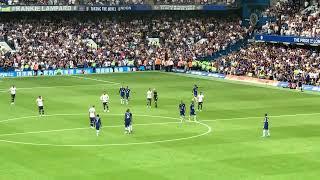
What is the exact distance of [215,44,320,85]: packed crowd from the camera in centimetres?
7606

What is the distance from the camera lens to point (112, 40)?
95438 millimetres

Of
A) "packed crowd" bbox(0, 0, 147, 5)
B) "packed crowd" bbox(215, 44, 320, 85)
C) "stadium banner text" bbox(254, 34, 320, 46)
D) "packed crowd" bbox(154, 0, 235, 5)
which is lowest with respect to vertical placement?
"packed crowd" bbox(215, 44, 320, 85)

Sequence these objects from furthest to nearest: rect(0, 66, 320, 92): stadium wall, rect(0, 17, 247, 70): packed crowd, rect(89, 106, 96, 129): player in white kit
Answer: rect(0, 17, 247, 70): packed crowd < rect(0, 66, 320, 92): stadium wall < rect(89, 106, 96, 129): player in white kit

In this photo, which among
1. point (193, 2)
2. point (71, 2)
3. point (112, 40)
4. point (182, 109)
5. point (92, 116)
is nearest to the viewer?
point (92, 116)

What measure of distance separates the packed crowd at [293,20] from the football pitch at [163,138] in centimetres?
1572

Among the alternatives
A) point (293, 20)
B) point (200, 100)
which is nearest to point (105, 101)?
point (200, 100)

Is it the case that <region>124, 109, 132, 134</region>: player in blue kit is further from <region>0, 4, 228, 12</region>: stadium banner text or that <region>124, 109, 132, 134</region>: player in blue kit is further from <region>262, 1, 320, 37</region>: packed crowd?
<region>0, 4, 228, 12</region>: stadium banner text

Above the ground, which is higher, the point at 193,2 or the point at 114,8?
the point at 193,2

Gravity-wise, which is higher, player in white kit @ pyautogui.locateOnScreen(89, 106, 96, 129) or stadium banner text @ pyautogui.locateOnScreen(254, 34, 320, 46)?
stadium banner text @ pyautogui.locateOnScreen(254, 34, 320, 46)

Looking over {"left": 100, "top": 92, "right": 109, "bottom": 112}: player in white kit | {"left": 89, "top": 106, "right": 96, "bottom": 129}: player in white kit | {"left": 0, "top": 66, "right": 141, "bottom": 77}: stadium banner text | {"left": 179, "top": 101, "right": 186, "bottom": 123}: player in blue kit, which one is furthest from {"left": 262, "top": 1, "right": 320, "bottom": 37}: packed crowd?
{"left": 89, "top": 106, "right": 96, "bottom": 129}: player in white kit

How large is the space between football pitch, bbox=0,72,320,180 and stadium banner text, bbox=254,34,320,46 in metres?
12.1

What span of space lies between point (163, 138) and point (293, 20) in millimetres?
48604

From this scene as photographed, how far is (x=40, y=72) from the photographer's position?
85.5m

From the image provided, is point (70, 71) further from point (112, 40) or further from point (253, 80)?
point (253, 80)
